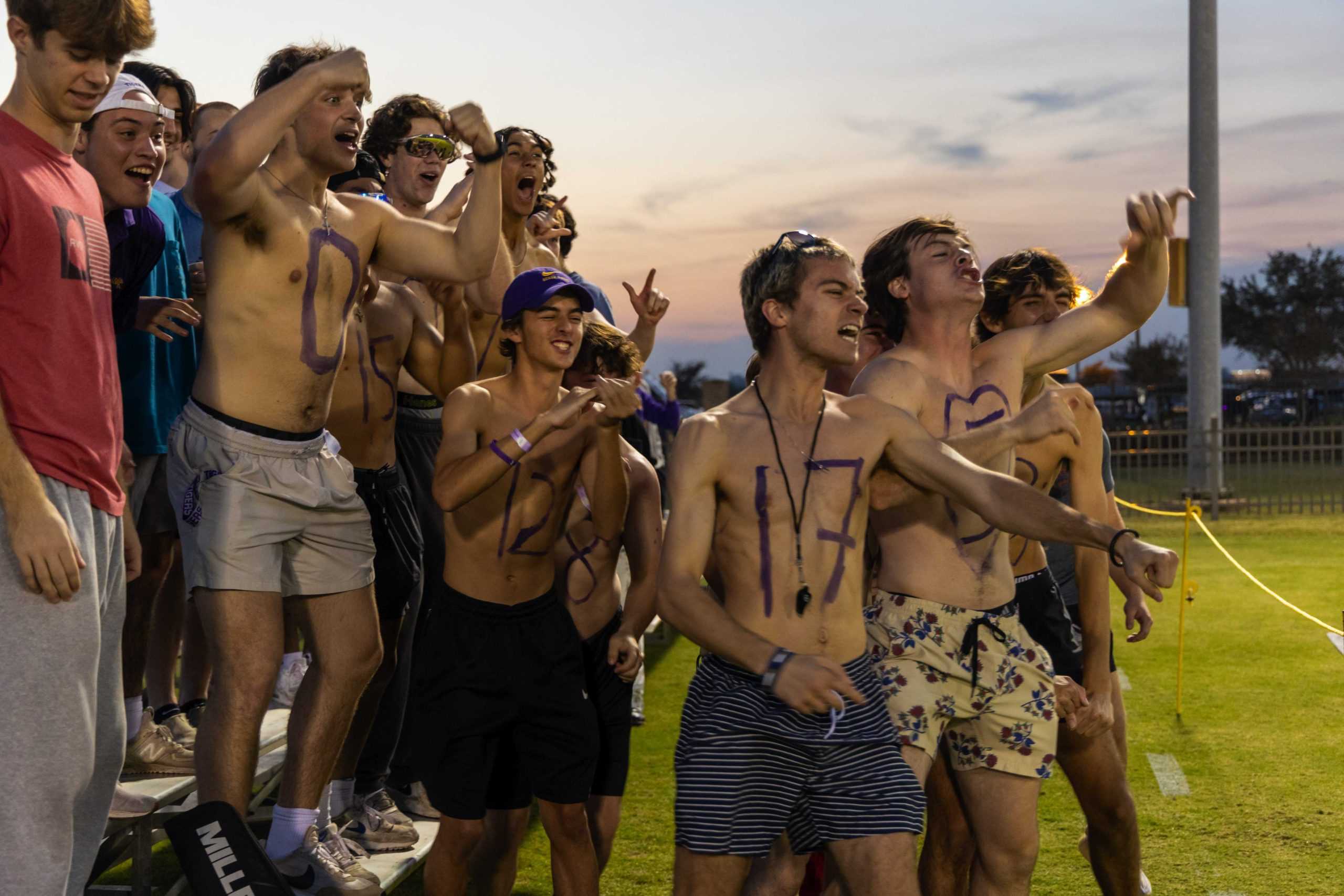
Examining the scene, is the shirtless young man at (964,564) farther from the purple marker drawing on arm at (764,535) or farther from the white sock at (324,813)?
the white sock at (324,813)

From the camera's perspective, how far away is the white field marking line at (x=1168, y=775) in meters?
6.91

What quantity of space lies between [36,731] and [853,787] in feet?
6.43

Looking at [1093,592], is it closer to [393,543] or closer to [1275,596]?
[393,543]

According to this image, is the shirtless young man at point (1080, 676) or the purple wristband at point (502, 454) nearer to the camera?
the purple wristband at point (502, 454)

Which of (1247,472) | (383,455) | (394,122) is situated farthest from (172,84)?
(1247,472)

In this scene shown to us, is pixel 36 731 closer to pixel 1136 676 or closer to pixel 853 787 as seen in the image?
pixel 853 787

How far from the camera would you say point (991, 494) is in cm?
384

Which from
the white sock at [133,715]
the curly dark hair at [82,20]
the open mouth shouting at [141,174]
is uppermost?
the curly dark hair at [82,20]

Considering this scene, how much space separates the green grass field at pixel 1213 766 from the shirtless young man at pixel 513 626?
131 centimetres

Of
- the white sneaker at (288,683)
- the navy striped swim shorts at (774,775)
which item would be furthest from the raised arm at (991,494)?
the white sneaker at (288,683)

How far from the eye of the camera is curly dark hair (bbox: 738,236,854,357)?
3.88 meters

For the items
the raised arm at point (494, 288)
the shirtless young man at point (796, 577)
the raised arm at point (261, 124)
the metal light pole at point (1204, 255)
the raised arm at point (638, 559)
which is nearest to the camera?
the shirtless young man at point (796, 577)

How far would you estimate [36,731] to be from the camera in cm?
302

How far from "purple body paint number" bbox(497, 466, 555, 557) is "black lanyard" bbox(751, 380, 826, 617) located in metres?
1.00
